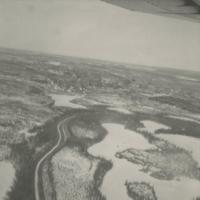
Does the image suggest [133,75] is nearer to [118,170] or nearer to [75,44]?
[75,44]

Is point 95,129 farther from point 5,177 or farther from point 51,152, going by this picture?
point 5,177

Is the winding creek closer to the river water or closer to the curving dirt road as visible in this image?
the curving dirt road

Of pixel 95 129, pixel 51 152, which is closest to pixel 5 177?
pixel 51 152

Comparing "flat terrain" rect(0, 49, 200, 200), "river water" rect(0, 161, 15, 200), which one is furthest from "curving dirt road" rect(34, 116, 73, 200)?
"river water" rect(0, 161, 15, 200)

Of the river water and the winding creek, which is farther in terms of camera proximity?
the winding creek

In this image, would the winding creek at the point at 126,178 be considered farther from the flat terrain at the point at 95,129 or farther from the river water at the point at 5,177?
the river water at the point at 5,177

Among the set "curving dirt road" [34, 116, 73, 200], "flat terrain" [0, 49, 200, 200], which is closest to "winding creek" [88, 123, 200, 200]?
"flat terrain" [0, 49, 200, 200]

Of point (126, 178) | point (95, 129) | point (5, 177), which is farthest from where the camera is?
point (95, 129)

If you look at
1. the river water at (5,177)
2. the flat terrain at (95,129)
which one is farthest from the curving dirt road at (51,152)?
the river water at (5,177)

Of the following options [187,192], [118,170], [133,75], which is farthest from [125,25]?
[187,192]
